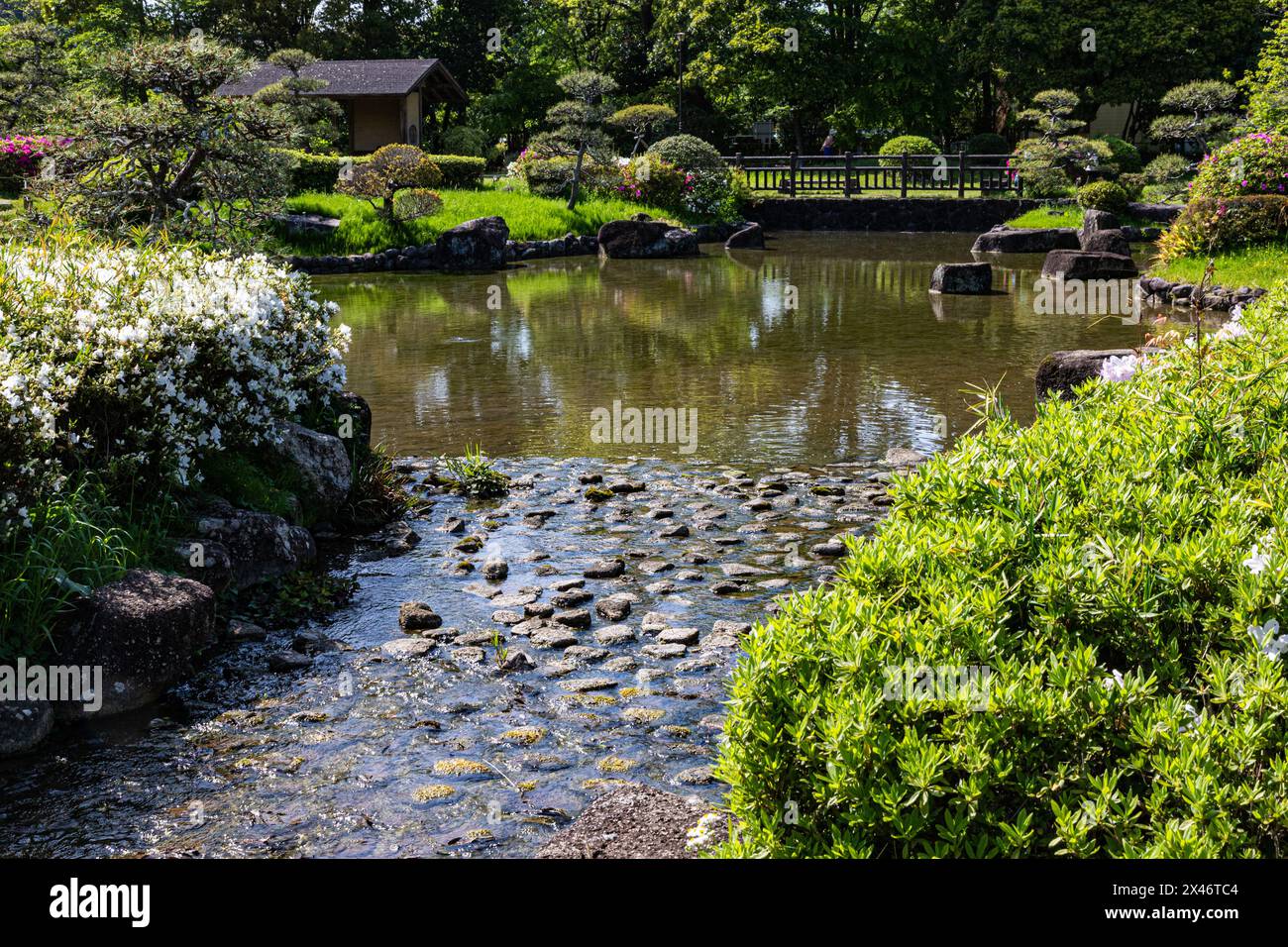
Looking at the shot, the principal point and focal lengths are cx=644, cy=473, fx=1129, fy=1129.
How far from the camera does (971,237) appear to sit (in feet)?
113

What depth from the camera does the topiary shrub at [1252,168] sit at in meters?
20.0

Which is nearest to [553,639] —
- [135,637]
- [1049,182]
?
[135,637]

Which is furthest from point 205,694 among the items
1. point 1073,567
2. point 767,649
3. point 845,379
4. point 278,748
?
point 845,379

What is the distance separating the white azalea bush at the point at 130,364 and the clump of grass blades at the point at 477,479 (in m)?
1.42

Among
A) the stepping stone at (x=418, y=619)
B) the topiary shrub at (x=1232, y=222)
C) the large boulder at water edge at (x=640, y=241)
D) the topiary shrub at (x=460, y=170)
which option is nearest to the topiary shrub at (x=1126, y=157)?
the large boulder at water edge at (x=640, y=241)

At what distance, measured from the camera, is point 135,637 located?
5367mm

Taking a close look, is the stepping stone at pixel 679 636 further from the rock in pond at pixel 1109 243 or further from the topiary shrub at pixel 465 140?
the topiary shrub at pixel 465 140

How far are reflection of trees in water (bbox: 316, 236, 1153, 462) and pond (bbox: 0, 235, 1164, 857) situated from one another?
66 millimetres

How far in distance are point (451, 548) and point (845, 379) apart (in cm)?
672

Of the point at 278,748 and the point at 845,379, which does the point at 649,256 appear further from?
the point at 278,748

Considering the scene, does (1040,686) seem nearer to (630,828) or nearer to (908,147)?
(630,828)

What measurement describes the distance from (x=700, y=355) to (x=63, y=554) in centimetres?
1008

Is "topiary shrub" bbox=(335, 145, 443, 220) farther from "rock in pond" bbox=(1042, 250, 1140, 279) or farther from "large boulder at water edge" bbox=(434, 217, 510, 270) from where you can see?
"rock in pond" bbox=(1042, 250, 1140, 279)

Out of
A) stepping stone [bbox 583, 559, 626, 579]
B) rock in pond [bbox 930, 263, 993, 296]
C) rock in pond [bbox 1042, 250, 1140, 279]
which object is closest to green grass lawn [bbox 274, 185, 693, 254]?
rock in pond [bbox 930, 263, 993, 296]
